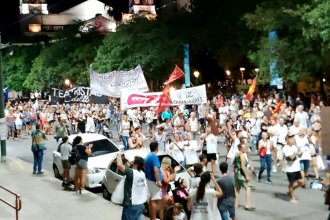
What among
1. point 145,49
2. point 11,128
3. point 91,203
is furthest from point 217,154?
point 145,49

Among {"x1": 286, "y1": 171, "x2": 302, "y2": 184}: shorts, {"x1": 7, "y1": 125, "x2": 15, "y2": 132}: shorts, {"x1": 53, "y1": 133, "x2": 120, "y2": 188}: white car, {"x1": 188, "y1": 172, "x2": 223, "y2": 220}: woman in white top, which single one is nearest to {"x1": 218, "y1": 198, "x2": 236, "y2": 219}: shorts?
{"x1": 188, "y1": 172, "x2": 223, "y2": 220}: woman in white top

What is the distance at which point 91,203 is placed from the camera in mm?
13828

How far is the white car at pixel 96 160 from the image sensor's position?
15.3m

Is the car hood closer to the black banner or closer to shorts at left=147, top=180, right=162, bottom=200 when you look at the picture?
shorts at left=147, top=180, right=162, bottom=200

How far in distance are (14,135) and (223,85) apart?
28.1m

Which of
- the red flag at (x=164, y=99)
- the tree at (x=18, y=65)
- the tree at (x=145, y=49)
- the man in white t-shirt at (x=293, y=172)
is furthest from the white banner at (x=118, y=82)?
the tree at (x=18, y=65)

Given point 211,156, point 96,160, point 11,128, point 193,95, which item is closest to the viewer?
point 96,160

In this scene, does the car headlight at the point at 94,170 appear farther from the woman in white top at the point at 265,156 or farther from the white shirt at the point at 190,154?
the woman in white top at the point at 265,156

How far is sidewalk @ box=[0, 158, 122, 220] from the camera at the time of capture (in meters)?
12.7

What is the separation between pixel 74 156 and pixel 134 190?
580 centimetres

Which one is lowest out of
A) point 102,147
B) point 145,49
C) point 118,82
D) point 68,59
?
point 102,147

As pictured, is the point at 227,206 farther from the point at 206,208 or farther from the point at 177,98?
the point at 177,98

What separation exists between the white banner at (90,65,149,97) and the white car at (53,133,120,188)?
6.48 m

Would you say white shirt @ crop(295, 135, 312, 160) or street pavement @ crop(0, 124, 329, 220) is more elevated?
white shirt @ crop(295, 135, 312, 160)
